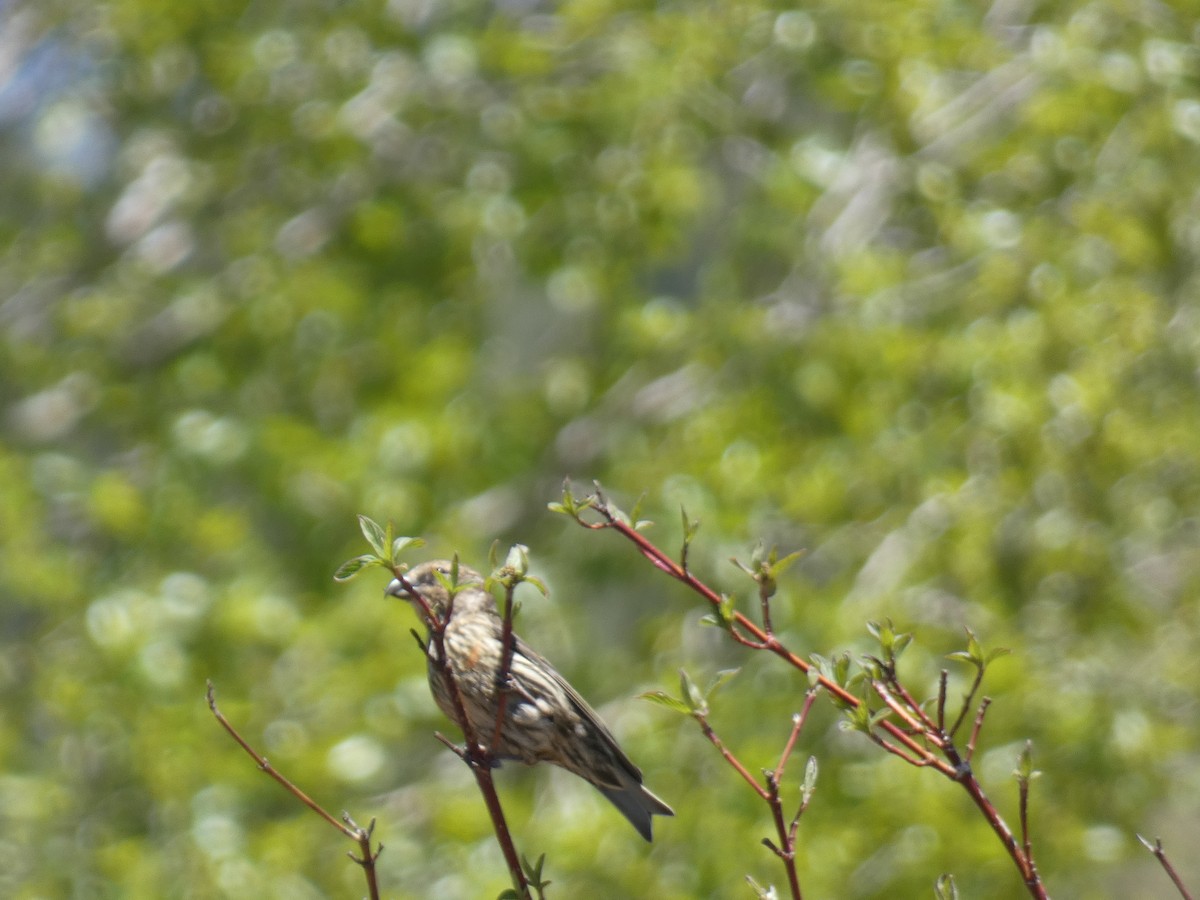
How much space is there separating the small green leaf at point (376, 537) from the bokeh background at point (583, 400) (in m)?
3.29

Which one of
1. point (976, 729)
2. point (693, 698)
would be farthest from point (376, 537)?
point (976, 729)

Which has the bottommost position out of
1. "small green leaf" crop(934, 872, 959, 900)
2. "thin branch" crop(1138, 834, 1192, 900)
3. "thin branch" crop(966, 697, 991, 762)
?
"thin branch" crop(1138, 834, 1192, 900)

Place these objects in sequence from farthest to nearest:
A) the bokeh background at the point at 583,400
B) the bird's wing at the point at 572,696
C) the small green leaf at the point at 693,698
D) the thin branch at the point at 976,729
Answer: the bokeh background at the point at 583,400
the bird's wing at the point at 572,696
the small green leaf at the point at 693,698
the thin branch at the point at 976,729

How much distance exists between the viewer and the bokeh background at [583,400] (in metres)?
5.07

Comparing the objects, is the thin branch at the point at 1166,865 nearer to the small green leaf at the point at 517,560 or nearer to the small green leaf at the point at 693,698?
the small green leaf at the point at 693,698

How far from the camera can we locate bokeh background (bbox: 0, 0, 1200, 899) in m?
5.07

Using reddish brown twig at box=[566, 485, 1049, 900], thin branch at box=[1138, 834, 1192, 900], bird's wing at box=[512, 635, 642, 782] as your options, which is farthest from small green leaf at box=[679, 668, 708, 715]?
bird's wing at box=[512, 635, 642, 782]

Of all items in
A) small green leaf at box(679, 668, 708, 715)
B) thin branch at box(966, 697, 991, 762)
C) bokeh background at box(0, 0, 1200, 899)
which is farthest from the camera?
bokeh background at box(0, 0, 1200, 899)

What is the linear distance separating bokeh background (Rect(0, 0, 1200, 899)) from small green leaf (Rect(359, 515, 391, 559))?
3.29 m

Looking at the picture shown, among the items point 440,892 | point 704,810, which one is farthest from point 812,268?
point 440,892

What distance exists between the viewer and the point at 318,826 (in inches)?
Result: 198

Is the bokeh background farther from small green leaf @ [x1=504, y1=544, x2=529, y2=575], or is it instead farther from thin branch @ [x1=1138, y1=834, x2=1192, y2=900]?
small green leaf @ [x1=504, y1=544, x2=529, y2=575]

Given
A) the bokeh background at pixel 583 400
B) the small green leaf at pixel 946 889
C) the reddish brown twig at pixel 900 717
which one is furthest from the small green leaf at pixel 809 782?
the bokeh background at pixel 583 400

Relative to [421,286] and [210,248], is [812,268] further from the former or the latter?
[210,248]
